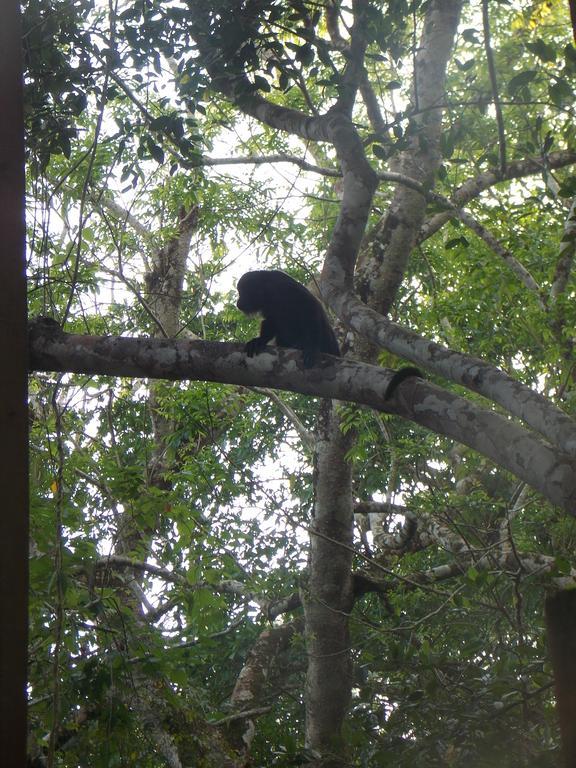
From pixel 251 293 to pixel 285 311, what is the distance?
577mm

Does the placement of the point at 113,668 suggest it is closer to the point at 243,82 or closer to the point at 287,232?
the point at 243,82

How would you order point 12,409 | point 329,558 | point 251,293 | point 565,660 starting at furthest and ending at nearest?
point 329,558, point 251,293, point 565,660, point 12,409

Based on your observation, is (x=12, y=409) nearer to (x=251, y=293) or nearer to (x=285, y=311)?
(x=285, y=311)

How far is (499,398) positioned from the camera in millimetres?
2881

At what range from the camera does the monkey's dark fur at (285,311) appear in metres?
5.25

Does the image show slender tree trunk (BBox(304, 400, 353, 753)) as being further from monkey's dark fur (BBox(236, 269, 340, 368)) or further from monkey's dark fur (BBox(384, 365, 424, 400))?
monkey's dark fur (BBox(384, 365, 424, 400))

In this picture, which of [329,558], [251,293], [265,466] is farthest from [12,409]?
[265,466]

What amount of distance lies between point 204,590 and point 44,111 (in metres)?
2.96

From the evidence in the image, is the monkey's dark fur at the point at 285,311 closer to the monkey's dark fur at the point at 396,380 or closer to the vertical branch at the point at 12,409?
the monkey's dark fur at the point at 396,380

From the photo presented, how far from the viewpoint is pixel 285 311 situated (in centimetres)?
564

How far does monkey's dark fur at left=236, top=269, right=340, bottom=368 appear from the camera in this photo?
5250mm

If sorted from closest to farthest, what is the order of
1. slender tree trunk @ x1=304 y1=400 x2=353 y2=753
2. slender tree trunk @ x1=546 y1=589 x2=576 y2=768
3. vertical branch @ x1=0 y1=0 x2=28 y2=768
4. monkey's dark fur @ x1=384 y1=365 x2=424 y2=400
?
vertical branch @ x1=0 y1=0 x2=28 y2=768 → slender tree trunk @ x1=546 y1=589 x2=576 y2=768 → monkey's dark fur @ x1=384 y1=365 x2=424 y2=400 → slender tree trunk @ x1=304 y1=400 x2=353 y2=753

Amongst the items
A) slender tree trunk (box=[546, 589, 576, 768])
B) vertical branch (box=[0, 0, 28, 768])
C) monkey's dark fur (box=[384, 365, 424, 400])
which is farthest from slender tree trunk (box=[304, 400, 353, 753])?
vertical branch (box=[0, 0, 28, 768])

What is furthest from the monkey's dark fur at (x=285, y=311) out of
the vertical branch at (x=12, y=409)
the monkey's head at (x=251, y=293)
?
the vertical branch at (x=12, y=409)
